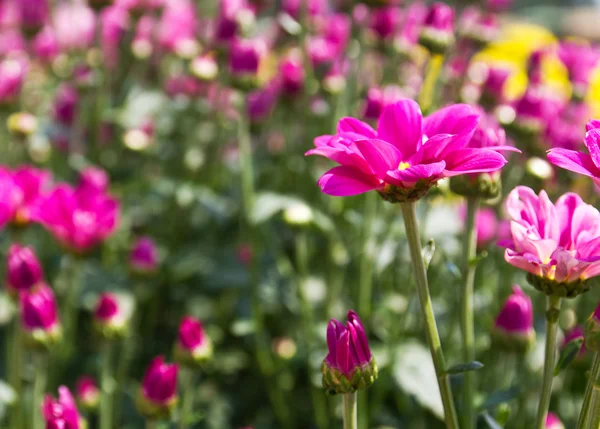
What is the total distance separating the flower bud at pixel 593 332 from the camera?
640 mm

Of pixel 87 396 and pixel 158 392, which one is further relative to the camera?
pixel 87 396

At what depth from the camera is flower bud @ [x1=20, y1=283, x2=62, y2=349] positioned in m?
1.15

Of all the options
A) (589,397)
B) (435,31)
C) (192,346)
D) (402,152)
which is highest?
(435,31)

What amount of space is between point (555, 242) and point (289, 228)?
1071 millimetres

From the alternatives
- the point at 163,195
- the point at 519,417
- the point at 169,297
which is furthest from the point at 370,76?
the point at 519,417

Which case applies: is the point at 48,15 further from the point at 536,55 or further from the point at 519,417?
the point at 519,417

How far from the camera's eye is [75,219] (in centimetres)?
137

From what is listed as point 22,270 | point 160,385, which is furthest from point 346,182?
point 22,270

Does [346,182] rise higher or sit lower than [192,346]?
higher

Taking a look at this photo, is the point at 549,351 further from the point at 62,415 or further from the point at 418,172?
the point at 62,415

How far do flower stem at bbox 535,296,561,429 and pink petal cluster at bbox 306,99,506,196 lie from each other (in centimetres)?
16

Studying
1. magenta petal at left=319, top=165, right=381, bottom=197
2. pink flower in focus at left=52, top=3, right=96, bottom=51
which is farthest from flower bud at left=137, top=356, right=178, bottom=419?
pink flower in focus at left=52, top=3, right=96, bottom=51

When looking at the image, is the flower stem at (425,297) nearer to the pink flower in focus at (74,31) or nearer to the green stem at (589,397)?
the green stem at (589,397)

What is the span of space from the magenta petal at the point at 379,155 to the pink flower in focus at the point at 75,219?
842mm
